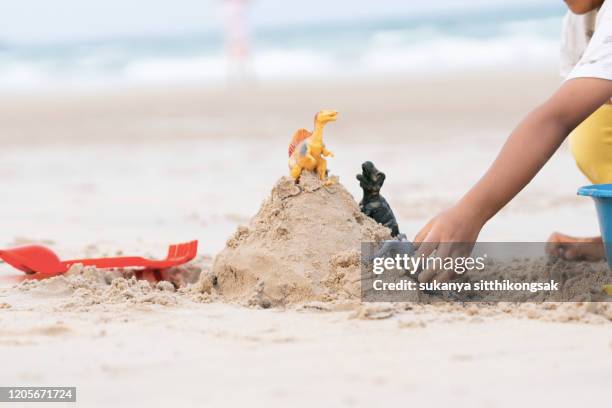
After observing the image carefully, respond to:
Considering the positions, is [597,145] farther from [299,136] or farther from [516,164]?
[299,136]

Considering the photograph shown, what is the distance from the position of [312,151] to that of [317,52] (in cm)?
2339

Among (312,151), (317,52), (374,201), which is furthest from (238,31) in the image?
(312,151)

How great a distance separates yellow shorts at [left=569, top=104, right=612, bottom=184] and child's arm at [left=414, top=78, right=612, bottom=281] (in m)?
0.71

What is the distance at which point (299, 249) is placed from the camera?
2.56 m

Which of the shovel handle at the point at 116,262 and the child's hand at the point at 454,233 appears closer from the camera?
the child's hand at the point at 454,233

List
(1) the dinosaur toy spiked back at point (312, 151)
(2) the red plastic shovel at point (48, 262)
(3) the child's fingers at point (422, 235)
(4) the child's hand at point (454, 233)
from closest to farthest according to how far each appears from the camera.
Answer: (4) the child's hand at point (454, 233)
(3) the child's fingers at point (422, 235)
(1) the dinosaur toy spiked back at point (312, 151)
(2) the red plastic shovel at point (48, 262)

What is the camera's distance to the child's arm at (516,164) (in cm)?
233

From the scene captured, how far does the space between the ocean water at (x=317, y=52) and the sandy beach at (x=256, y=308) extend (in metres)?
9.79

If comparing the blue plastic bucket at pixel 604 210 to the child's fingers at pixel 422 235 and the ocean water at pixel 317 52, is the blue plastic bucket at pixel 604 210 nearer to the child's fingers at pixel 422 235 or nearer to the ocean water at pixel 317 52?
the child's fingers at pixel 422 235

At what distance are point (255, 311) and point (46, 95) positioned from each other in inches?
602

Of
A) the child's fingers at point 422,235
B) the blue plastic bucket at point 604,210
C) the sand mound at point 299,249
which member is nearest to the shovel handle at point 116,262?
the sand mound at point 299,249

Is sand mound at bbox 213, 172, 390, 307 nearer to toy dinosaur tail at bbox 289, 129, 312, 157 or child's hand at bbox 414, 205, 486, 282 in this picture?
toy dinosaur tail at bbox 289, 129, 312, 157

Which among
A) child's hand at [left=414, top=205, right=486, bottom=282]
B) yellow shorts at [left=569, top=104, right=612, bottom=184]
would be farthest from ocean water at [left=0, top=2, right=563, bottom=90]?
child's hand at [left=414, top=205, right=486, bottom=282]

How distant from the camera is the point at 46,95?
55.2ft
